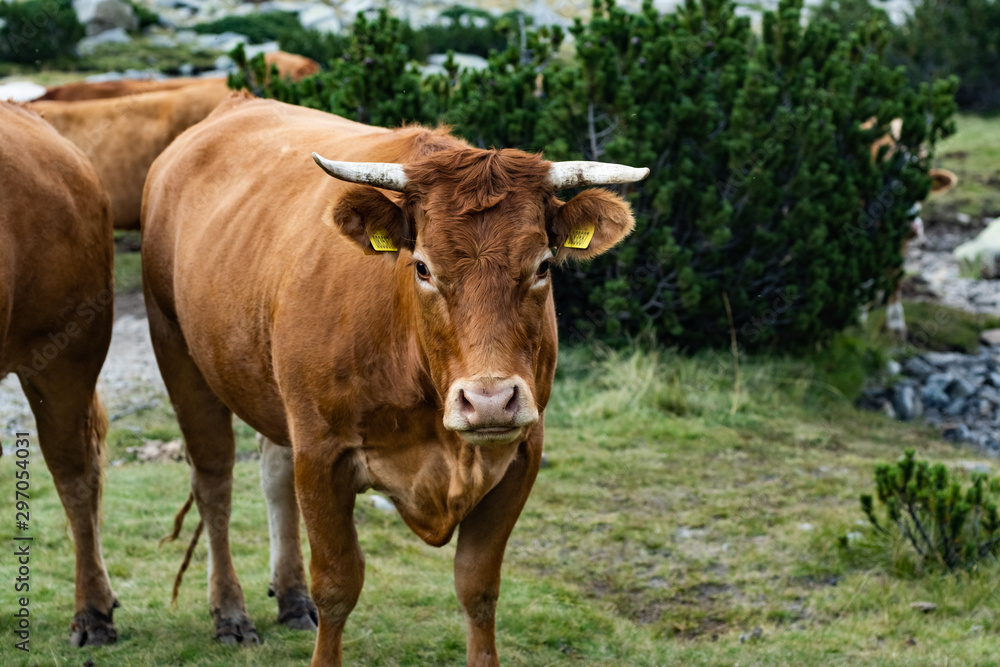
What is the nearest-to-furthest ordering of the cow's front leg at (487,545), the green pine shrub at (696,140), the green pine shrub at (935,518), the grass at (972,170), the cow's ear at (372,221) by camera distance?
the cow's ear at (372,221) < the cow's front leg at (487,545) < the green pine shrub at (935,518) < the green pine shrub at (696,140) < the grass at (972,170)

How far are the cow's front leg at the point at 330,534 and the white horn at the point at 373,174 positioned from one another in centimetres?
101

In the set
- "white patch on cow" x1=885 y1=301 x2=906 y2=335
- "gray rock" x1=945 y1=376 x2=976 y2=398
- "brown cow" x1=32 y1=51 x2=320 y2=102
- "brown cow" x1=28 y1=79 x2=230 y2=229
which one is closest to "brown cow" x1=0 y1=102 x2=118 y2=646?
"brown cow" x1=28 y1=79 x2=230 y2=229

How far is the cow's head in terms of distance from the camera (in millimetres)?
3061

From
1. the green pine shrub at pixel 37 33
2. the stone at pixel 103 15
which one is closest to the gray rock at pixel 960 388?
the green pine shrub at pixel 37 33

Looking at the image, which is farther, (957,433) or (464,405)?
(957,433)

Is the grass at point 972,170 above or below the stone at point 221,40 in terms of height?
above

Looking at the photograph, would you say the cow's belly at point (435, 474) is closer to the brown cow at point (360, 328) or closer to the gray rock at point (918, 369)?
the brown cow at point (360, 328)

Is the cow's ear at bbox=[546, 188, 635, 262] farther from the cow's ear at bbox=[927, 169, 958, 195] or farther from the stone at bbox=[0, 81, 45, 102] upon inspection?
the stone at bbox=[0, 81, 45, 102]

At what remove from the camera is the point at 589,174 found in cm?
331

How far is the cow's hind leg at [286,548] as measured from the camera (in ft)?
16.6

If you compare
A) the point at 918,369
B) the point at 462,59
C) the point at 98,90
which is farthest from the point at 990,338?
the point at 462,59

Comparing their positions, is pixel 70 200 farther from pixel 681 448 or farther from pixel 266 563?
pixel 681 448

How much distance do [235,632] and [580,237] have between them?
2629 mm

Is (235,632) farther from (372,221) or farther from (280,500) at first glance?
(372,221)
